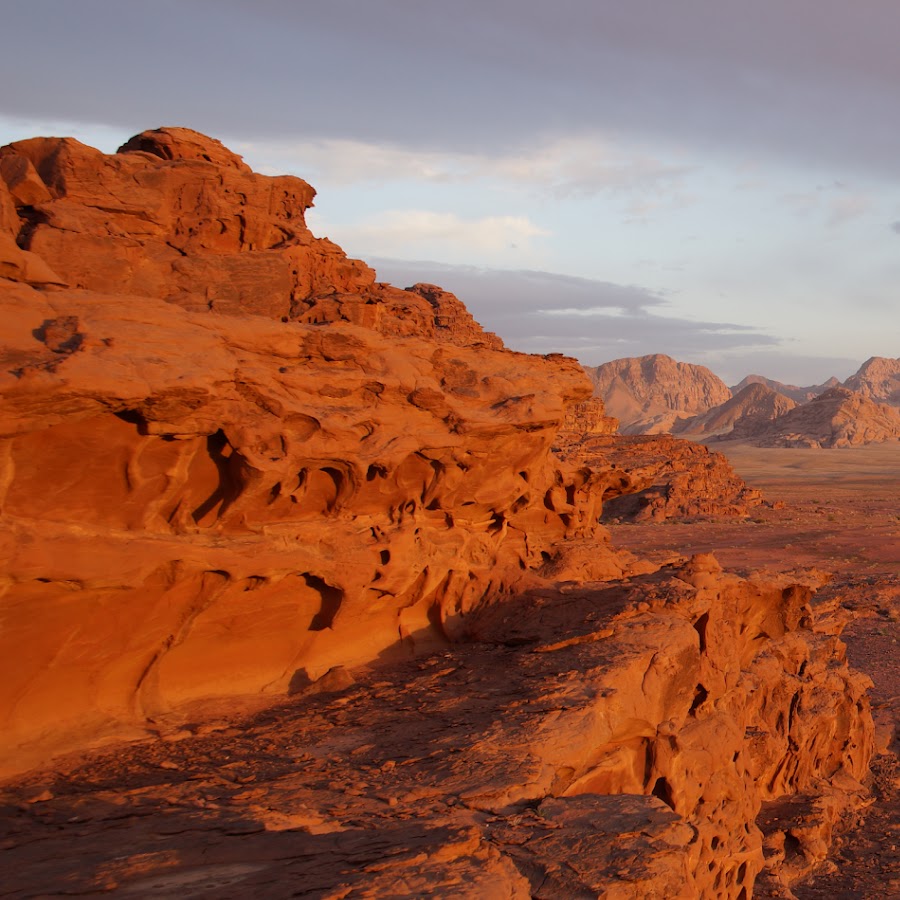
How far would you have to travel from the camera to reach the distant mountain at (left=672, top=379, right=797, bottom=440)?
10984 cm

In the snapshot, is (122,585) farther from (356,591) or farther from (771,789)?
(771,789)

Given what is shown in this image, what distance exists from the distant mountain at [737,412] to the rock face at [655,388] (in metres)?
11.0

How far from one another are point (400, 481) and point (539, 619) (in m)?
2.10

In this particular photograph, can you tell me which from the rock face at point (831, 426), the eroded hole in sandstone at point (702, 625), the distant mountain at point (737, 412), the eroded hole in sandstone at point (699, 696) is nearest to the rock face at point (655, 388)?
the distant mountain at point (737, 412)

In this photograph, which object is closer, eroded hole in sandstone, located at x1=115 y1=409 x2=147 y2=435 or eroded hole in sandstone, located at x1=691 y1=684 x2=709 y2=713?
eroded hole in sandstone, located at x1=115 y1=409 x2=147 y2=435

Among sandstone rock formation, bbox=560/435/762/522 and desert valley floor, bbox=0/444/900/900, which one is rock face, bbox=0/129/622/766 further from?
sandstone rock formation, bbox=560/435/762/522

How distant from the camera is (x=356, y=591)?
7934 millimetres

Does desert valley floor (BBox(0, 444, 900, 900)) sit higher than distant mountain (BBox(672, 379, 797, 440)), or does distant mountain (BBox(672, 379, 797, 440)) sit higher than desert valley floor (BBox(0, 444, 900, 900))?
distant mountain (BBox(672, 379, 797, 440))

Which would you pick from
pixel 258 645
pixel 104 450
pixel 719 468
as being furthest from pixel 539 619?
pixel 719 468

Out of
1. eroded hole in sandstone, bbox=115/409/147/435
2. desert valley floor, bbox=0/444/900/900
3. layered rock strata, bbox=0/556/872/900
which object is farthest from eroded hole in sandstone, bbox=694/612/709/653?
eroded hole in sandstone, bbox=115/409/147/435

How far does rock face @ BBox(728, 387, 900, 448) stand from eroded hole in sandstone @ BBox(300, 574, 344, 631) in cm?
8493

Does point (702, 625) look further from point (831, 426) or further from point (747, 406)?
point (747, 406)

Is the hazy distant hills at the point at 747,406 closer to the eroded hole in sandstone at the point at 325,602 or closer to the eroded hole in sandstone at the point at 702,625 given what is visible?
the eroded hole in sandstone at the point at 702,625

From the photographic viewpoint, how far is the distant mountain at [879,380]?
154 meters
